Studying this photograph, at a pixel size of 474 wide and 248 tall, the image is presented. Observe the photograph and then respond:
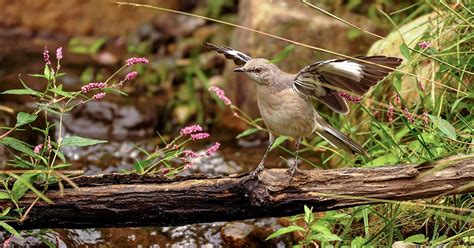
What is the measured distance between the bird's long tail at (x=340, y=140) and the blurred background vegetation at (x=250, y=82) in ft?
0.52

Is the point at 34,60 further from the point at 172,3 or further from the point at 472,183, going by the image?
the point at 472,183

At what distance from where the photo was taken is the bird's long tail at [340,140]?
4008 millimetres

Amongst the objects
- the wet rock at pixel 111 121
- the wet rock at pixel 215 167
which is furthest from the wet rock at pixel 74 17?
the wet rock at pixel 215 167

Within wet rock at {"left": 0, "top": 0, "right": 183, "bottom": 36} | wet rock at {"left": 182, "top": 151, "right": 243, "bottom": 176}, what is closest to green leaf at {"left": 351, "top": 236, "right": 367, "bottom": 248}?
wet rock at {"left": 182, "top": 151, "right": 243, "bottom": 176}

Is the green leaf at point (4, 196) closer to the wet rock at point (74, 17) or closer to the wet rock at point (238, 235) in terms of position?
the wet rock at point (238, 235)

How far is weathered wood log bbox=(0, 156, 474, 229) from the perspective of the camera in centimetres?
325

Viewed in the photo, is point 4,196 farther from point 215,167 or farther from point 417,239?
point 215,167

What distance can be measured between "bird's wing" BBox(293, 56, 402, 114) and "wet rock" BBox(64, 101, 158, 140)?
290 cm

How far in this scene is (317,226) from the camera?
351 cm

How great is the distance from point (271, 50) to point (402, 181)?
3439 mm

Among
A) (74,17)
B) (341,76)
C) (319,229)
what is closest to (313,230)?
(319,229)

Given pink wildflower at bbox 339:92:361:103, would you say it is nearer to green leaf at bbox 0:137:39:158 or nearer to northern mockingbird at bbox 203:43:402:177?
northern mockingbird at bbox 203:43:402:177

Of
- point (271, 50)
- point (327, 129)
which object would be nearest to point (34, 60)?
point (271, 50)

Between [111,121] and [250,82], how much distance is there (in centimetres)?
123
